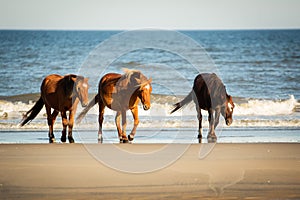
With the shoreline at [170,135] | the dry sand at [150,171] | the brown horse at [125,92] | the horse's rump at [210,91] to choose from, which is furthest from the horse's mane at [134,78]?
the horse's rump at [210,91]

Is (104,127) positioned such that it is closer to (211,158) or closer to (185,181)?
(211,158)

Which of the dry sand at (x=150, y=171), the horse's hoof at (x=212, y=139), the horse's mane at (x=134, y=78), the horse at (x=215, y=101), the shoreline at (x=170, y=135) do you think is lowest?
the shoreline at (x=170, y=135)

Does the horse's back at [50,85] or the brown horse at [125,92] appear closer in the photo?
the brown horse at [125,92]

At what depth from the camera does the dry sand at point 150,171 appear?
7438 mm

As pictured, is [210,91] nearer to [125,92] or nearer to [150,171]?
[125,92]

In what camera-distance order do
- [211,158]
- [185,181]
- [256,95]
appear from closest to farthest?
[185,181]
[211,158]
[256,95]

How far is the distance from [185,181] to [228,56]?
39253 millimetres

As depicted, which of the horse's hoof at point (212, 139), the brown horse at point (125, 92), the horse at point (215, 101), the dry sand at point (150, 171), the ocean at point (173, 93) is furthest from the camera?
the ocean at point (173, 93)

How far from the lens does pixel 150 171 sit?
28.5ft

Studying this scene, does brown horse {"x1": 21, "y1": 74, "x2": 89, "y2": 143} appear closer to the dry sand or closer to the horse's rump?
the dry sand

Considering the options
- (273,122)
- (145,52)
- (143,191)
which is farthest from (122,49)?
(143,191)

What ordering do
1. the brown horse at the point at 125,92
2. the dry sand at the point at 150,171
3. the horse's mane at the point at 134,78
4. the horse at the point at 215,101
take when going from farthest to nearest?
the horse at the point at 215,101, the horse's mane at the point at 134,78, the brown horse at the point at 125,92, the dry sand at the point at 150,171

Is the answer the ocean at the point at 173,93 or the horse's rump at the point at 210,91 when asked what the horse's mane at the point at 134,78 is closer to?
the ocean at the point at 173,93

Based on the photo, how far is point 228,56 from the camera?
153ft
